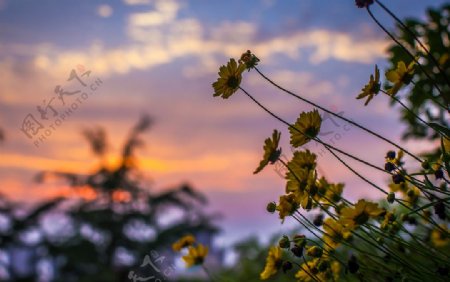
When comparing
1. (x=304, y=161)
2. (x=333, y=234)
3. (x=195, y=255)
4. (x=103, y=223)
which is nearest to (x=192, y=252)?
(x=195, y=255)

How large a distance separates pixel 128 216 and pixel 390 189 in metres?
6.78

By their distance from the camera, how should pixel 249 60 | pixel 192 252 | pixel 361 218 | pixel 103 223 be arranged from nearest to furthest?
pixel 361 218
pixel 249 60
pixel 192 252
pixel 103 223

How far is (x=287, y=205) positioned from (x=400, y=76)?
38 cm

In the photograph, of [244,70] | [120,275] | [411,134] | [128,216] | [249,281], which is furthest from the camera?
[128,216]

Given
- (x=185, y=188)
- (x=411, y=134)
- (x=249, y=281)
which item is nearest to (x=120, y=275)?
(x=185, y=188)

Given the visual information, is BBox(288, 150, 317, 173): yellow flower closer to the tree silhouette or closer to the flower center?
the flower center

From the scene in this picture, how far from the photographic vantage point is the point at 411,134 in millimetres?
2609

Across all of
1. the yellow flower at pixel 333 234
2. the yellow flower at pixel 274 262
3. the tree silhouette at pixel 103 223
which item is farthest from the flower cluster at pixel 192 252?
the tree silhouette at pixel 103 223

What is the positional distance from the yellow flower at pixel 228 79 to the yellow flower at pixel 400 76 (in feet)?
1.16

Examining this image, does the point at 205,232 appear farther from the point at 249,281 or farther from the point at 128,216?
the point at 249,281

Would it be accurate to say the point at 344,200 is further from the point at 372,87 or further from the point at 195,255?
the point at 195,255

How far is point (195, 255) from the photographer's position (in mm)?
1904

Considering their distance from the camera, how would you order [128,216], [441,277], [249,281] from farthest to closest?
[128,216], [249,281], [441,277]

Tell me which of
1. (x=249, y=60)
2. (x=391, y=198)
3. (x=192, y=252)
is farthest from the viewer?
(x=192, y=252)
